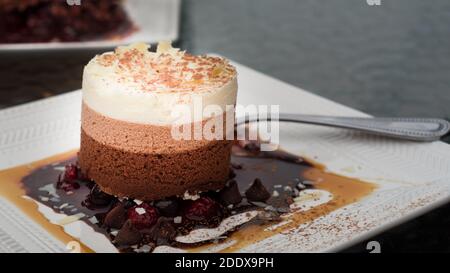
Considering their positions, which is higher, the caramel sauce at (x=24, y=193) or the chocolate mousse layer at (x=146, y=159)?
the chocolate mousse layer at (x=146, y=159)

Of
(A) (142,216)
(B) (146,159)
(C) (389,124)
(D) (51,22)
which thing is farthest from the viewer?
(D) (51,22)

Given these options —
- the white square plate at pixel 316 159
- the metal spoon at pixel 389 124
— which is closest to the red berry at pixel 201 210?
the white square plate at pixel 316 159

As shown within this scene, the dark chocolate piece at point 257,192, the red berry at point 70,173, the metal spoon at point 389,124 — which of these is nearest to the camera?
the dark chocolate piece at point 257,192

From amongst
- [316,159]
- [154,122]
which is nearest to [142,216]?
[154,122]

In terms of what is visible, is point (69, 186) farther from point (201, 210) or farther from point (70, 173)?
point (201, 210)

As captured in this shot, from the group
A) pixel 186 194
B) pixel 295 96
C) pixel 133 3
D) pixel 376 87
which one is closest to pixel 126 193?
pixel 186 194

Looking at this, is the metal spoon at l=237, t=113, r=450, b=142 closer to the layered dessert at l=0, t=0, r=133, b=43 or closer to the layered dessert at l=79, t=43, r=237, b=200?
the layered dessert at l=79, t=43, r=237, b=200

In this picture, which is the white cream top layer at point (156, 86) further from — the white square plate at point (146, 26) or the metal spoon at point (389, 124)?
the white square plate at point (146, 26)
